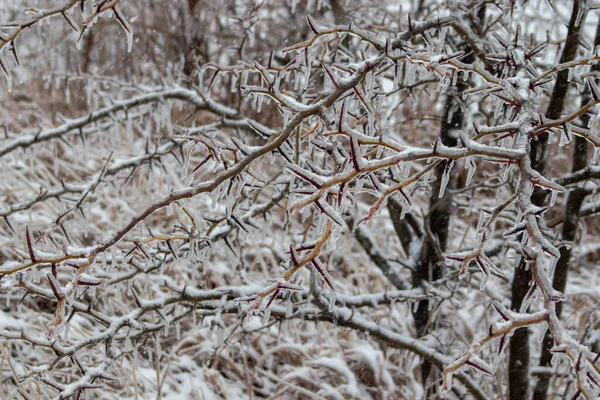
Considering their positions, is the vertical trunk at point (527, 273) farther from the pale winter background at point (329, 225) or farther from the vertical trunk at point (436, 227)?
the vertical trunk at point (436, 227)

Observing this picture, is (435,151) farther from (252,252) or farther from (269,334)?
(252,252)

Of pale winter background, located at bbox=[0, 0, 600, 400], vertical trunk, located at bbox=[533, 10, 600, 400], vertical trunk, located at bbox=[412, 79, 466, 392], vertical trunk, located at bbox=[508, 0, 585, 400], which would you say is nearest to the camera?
pale winter background, located at bbox=[0, 0, 600, 400]

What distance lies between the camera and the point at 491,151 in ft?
3.30

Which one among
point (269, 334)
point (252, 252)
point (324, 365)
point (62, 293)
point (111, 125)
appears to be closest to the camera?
point (62, 293)

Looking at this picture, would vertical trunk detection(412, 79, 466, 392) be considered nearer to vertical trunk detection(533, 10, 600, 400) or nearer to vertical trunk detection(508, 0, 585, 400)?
vertical trunk detection(508, 0, 585, 400)

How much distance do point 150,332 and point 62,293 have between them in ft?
3.21

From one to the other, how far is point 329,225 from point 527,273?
1632 millimetres

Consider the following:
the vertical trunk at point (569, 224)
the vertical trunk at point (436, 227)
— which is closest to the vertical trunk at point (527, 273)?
the vertical trunk at point (569, 224)

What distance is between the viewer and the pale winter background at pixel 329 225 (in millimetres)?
1074

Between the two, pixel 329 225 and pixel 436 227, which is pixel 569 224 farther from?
pixel 329 225

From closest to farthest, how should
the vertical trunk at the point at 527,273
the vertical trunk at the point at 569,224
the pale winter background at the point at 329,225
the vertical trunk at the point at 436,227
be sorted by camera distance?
the pale winter background at the point at 329,225, the vertical trunk at the point at 527,273, the vertical trunk at the point at 569,224, the vertical trunk at the point at 436,227

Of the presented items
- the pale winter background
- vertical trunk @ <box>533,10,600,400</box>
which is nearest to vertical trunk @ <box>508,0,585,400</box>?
the pale winter background

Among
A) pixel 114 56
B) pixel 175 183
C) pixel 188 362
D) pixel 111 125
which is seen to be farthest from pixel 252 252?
pixel 114 56

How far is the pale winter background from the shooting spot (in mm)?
1074
